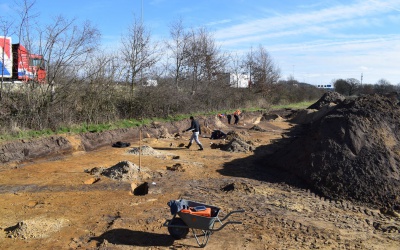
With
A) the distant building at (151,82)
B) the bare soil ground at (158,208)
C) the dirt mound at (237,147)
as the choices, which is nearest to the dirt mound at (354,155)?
the bare soil ground at (158,208)

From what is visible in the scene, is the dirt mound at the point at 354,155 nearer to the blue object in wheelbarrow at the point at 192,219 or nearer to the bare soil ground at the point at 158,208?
the bare soil ground at the point at 158,208

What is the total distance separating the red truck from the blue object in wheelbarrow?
10773 mm

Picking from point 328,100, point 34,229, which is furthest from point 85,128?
point 328,100

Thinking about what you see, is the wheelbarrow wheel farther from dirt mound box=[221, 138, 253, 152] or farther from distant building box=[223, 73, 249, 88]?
distant building box=[223, 73, 249, 88]

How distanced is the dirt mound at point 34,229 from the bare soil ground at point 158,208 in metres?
0.02

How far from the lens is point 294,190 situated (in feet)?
32.2

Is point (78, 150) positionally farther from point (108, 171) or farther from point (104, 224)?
point (104, 224)

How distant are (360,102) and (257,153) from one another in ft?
15.6

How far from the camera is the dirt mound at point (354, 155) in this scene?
9.21 metres

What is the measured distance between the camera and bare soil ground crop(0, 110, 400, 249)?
20.0 ft

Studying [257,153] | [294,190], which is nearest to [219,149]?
[257,153]

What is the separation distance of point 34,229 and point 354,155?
866 cm

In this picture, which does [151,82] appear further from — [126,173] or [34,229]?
[34,229]

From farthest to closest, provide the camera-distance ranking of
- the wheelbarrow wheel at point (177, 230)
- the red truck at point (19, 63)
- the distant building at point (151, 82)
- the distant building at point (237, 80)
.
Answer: the distant building at point (237, 80)
the distant building at point (151, 82)
the red truck at point (19, 63)
the wheelbarrow wheel at point (177, 230)
